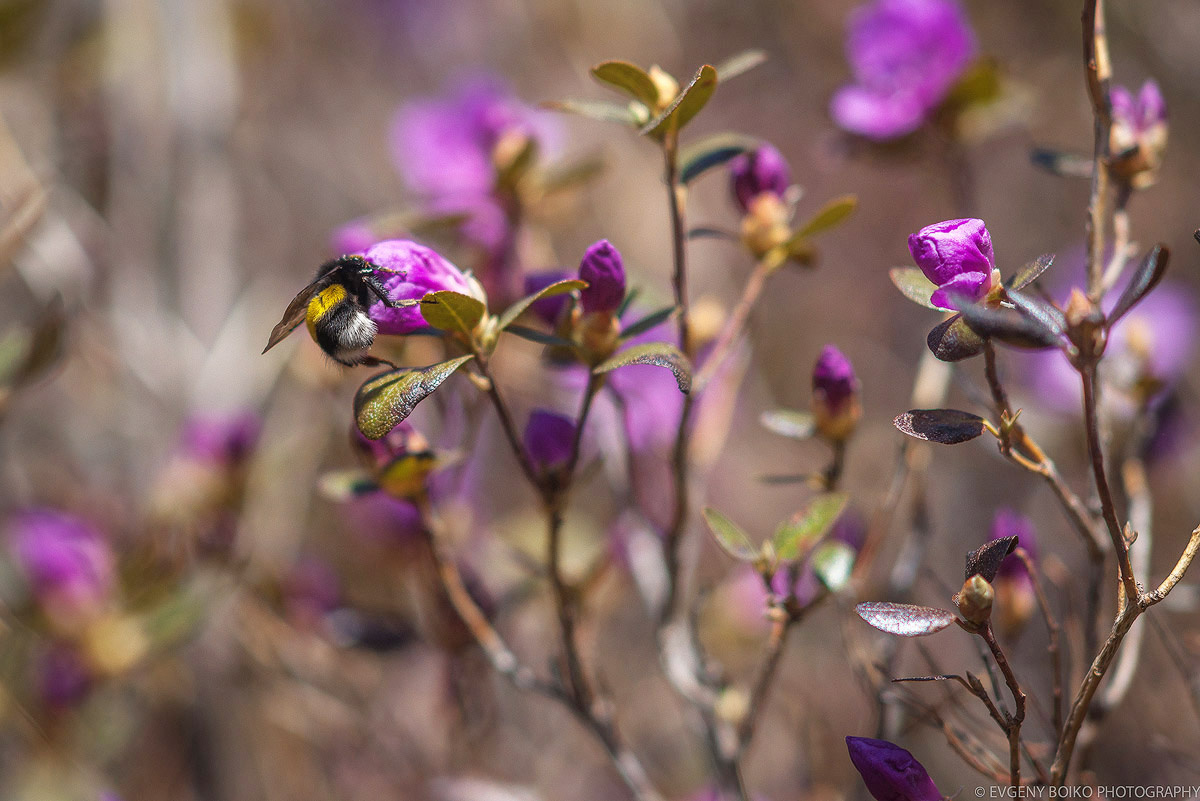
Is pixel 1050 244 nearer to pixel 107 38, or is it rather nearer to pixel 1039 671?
pixel 1039 671

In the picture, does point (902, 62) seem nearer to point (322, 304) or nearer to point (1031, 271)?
point (1031, 271)

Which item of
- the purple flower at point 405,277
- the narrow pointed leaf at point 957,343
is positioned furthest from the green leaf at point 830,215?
the purple flower at point 405,277

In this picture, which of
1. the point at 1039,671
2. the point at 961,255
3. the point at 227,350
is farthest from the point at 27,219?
the point at 1039,671

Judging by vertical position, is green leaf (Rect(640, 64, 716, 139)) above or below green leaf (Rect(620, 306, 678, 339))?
above

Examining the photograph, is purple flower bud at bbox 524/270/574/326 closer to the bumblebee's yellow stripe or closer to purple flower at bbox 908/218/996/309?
the bumblebee's yellow stripe

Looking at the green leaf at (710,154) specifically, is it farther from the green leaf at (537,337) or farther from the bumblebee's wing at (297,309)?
the bumblebee's wing at (297,309)

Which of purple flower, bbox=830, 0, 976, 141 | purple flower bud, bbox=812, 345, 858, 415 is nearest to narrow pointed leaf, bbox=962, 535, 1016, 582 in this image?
purple flower bud, bbox=812, 345, 858, 415
